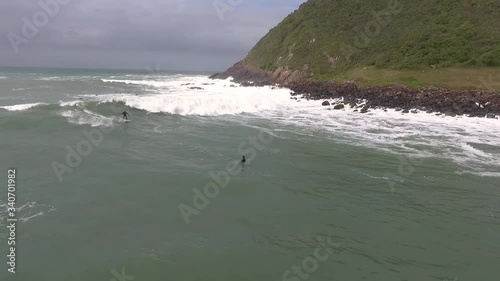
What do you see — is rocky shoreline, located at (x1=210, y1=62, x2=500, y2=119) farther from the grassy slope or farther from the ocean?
the ocean

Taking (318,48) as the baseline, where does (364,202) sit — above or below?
below

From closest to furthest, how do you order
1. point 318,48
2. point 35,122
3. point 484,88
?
point 35,122
point 484,88
point 318,48

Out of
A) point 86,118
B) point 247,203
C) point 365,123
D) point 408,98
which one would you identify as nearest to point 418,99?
point 408,98

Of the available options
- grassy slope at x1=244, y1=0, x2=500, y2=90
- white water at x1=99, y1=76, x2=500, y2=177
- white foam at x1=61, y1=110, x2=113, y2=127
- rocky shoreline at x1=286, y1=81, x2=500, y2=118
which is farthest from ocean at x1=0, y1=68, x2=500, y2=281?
grassy slope at x1=244, y1=0, x2=500, y2=90

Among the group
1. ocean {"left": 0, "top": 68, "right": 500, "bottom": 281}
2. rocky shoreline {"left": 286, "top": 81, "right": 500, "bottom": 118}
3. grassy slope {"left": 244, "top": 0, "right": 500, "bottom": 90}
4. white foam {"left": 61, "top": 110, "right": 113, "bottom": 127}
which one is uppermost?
grassy slope {"left": 244, "top": 0, "right": 500, "bottom": 90}

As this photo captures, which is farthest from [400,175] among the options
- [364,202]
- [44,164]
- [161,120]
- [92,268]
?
[161,120]

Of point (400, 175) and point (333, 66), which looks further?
point (333, 66)

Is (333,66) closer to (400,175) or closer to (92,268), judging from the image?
(400,175)
